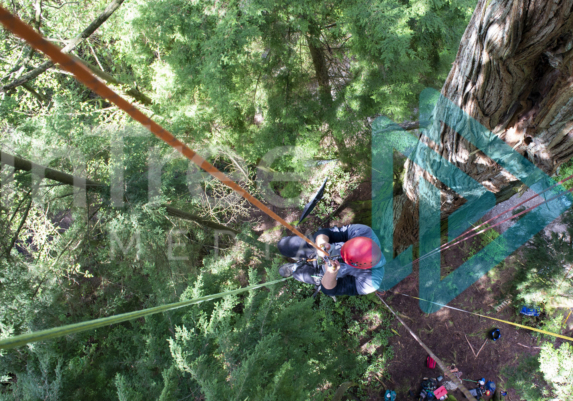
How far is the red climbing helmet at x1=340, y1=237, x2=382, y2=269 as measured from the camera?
2496 millimetres

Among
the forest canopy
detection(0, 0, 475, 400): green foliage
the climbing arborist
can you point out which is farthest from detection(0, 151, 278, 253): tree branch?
the climbing arborist

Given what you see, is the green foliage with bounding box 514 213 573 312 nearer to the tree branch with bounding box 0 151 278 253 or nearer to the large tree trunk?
the large tree trunk

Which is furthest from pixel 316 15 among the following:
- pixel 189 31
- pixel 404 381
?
pixel 404 381

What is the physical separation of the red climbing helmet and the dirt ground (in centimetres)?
333

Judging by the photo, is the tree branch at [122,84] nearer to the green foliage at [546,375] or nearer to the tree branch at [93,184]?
the tree branch at [93,184]

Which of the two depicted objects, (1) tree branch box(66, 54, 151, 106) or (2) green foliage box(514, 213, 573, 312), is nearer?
(2) green foliage box(514, 213, 573, 312)

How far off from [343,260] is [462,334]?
14.2 feet

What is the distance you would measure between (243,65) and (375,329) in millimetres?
5100

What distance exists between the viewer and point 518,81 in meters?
1.80

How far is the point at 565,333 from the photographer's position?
205 inches

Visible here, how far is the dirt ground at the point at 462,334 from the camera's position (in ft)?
17.4

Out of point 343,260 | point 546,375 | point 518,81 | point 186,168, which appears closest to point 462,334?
point 546,375

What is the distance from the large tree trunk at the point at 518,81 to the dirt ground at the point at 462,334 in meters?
3.73

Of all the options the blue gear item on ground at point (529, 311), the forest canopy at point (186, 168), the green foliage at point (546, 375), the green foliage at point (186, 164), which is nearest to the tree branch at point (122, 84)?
the forest canopy at point (186, 168)
